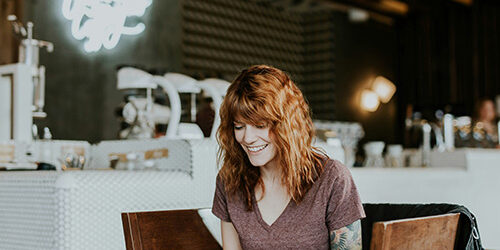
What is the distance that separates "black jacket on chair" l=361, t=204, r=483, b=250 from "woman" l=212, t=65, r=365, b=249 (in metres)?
0.26

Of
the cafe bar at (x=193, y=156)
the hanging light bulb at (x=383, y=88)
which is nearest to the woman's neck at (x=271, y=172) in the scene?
the cafe bar at (x=193, y=156)

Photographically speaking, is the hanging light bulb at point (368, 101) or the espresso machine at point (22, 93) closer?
the espresso machine at point (22, 93)

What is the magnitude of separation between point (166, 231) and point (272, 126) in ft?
1.41

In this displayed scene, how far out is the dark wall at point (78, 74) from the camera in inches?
211

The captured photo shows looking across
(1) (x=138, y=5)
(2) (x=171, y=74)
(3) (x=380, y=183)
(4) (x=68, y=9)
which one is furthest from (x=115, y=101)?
(3) (x=380, y=183)

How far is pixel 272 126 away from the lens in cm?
177

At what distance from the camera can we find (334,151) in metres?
2.71

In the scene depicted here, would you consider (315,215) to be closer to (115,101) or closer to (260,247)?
(260,247)

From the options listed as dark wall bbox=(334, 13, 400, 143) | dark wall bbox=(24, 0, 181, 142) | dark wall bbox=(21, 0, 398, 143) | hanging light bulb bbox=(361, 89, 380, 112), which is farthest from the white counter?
hanging light bulb bbox=(361, 89, 380, 112)

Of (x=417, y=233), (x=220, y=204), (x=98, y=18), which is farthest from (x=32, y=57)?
(x=417, y=233)

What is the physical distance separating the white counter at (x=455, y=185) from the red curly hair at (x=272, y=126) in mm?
1372

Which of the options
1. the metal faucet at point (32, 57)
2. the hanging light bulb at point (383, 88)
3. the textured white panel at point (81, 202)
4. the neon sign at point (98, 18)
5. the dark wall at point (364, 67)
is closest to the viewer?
the textured white panel at point (81, 202)

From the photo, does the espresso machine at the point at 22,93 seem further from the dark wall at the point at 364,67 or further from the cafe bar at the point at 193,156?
the dark wall at the point at 364,67

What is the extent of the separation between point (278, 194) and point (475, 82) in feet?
25.2
